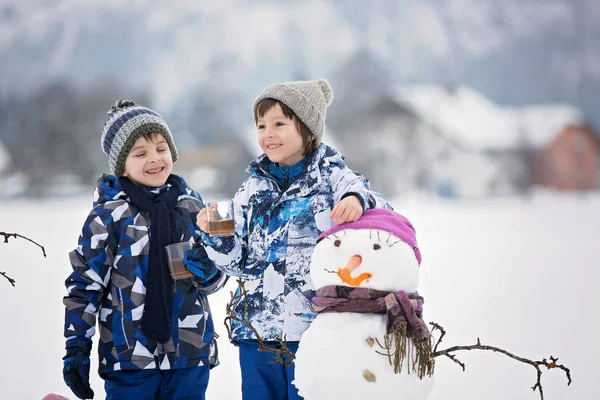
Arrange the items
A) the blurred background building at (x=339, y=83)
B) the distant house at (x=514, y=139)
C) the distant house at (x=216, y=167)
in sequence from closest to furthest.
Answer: the distant house at (x=216, y=167)
the blurred background building at (x=339, y=83)
the distant house at (x=514, y=139)

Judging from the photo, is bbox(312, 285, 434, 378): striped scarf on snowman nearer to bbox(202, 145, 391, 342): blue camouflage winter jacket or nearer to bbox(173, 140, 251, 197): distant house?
bbox(202, 145, 391, 342): blue camouflage winter jacket

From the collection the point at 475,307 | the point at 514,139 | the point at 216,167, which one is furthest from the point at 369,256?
the point at 514,139

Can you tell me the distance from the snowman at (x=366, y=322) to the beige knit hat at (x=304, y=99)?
36cm

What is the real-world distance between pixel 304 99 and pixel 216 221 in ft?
1.15

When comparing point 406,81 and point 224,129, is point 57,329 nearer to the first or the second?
point 224,129

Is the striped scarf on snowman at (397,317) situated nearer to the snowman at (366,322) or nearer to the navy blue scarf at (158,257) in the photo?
the snowman at (366,322)

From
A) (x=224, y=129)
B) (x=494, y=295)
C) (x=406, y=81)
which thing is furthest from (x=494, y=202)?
(x=494, y=295)

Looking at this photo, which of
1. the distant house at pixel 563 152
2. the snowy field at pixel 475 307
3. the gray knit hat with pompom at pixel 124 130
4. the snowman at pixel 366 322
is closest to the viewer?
the snowman at pixel 366 322

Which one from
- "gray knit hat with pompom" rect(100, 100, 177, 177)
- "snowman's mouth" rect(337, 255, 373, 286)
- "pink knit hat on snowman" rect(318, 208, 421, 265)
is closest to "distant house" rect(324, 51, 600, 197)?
"gray knit hat with pompom" rect(100, 100, 177, 177)

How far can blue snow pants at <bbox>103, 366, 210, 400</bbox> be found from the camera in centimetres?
175

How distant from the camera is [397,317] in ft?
4.26

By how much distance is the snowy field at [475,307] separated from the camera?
274 centimetres

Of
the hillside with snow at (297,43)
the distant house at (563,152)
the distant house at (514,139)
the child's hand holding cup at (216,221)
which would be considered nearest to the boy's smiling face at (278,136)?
the child's hand holding cup at (216,221)

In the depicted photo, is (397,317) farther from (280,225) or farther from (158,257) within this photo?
(158,257)
